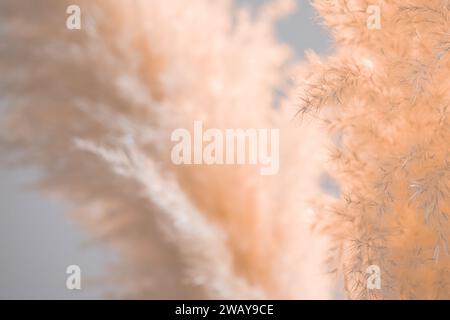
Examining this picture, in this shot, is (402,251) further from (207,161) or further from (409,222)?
A: (207,161)

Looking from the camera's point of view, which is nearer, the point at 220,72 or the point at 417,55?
the point at 417,55

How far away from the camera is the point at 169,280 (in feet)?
6.70

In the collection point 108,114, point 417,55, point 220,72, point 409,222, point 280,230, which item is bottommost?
point 409,222

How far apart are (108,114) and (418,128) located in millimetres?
991

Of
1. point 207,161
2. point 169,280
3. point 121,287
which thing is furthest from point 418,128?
point 121,287

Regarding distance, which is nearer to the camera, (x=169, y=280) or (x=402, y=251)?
(x=402, y=251)

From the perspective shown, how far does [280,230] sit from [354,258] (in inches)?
26.7

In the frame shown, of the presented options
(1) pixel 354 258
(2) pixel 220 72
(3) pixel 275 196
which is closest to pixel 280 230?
(3) pixel 275 196

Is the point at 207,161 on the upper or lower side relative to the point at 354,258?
upper
